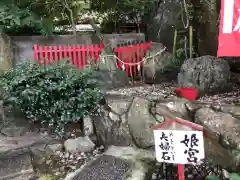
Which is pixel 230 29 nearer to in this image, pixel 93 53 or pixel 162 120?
pixel 162 120

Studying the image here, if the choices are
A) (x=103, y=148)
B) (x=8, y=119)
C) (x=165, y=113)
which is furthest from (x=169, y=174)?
(x=8, y=119)

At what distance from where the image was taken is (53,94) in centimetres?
501

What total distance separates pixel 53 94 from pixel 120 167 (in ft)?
6.44

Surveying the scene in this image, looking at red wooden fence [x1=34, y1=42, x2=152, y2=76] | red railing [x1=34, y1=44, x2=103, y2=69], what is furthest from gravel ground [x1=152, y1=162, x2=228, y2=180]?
red railing [x1=34, y1=44, x2=103, y2=69]

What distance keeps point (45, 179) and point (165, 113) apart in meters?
2.25

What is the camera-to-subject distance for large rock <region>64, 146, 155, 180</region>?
12.7 feet

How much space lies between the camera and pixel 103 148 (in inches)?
191

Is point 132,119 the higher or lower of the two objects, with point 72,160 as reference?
higher

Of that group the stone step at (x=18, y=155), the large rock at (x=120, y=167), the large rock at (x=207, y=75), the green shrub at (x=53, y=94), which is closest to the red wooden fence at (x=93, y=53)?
the large rock at (x=207, y=75)

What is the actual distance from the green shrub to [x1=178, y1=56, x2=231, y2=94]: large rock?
2069mm

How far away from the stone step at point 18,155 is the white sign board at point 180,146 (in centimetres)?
247

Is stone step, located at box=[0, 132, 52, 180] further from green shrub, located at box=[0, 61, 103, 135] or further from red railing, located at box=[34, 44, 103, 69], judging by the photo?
red railing, located at box=[34, 44, 103, 69]

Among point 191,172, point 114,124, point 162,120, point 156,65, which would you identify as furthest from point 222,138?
point 156,65

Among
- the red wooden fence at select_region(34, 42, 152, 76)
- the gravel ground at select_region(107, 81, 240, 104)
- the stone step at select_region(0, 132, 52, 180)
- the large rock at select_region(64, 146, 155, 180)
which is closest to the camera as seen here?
the large rock at select_region(64, 146, 155, 180)
